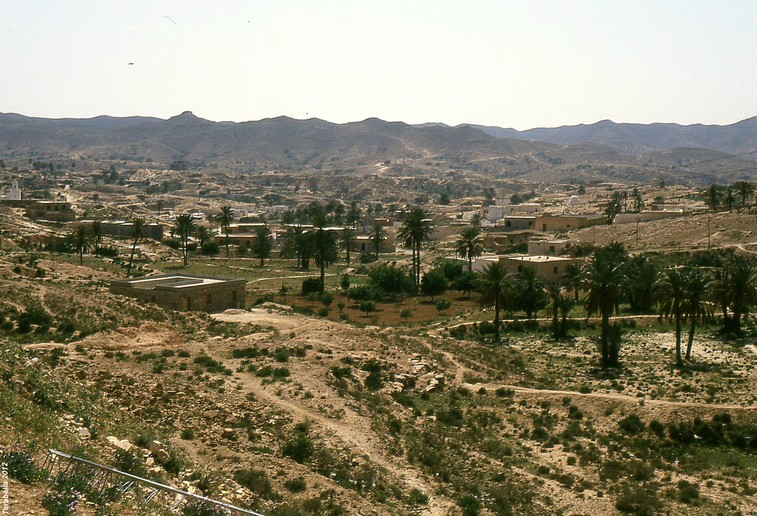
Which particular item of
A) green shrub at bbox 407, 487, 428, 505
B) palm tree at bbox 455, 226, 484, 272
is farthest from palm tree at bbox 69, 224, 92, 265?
green shrub at bbox 407, 487, 428, 505

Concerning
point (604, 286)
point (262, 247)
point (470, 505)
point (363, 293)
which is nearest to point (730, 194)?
point (262, 247)

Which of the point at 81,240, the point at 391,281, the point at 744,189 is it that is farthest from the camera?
the point at 744,189

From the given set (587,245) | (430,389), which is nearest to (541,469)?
(430,389)

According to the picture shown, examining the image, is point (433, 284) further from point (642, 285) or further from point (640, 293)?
point (642, 285)

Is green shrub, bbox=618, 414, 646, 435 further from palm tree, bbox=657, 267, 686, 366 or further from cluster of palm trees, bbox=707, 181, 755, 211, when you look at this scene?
cluster of palm trees, bbox=707, 181, 755, 211

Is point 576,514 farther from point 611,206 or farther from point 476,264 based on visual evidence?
point 611,206

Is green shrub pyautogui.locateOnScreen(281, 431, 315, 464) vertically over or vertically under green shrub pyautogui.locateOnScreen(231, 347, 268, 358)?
under
